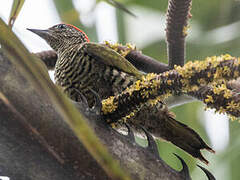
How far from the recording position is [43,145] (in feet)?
3.48

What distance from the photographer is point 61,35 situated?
11.8 ft

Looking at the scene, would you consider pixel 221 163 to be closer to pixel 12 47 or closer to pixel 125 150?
pixel 125 150

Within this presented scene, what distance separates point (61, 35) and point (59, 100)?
308 centimetres

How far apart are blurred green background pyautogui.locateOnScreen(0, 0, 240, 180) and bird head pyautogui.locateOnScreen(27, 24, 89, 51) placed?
0.12 m

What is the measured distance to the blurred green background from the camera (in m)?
3.04

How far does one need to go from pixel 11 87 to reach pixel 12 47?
1.30ft

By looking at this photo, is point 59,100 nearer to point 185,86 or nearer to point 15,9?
point 185,86

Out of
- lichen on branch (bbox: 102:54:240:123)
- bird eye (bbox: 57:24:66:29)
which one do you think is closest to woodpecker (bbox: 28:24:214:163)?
bird eye (bbox: 57:24:66:29)

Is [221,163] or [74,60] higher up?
[74,60]

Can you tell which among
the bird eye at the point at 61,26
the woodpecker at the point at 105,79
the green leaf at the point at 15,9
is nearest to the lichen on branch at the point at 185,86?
the green leaf at the point at 15,9

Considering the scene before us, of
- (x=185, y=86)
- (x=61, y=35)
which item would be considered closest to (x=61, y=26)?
(x=61, y=35)

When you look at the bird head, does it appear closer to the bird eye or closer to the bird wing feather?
the bird eye

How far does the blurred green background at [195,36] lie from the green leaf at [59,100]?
7.74ft

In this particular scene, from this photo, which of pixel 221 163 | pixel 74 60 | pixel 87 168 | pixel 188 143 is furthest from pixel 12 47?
pixel 221 163
